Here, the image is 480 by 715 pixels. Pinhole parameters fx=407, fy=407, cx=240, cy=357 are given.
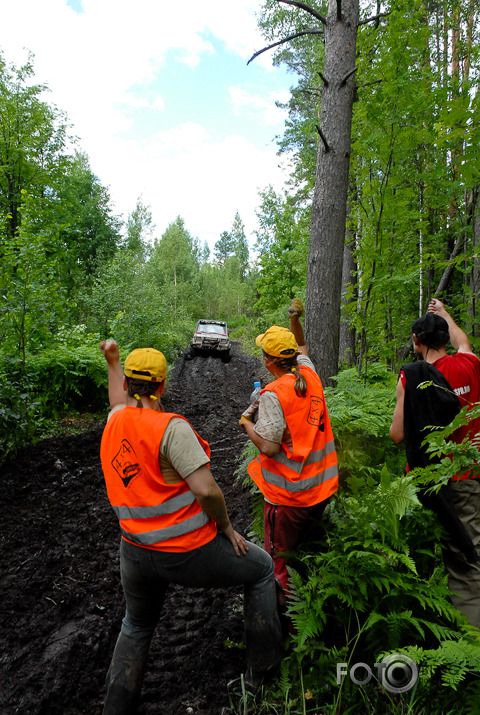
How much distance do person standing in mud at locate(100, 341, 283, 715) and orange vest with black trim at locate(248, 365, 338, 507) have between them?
0.46 metres

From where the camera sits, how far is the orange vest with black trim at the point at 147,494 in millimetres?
2129

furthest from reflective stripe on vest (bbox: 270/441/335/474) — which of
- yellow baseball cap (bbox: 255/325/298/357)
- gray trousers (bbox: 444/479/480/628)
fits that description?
gray trousers (bbox: 444/479/480/628)

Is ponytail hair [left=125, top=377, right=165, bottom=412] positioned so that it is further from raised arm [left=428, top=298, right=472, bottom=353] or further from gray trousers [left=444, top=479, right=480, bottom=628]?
raised arm [left=428, top=298, right=472, bottom=353]

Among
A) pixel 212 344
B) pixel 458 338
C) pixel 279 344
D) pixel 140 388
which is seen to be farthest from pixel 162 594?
pixel 212 344

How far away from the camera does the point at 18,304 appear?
263 inches

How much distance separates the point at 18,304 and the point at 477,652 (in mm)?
7104

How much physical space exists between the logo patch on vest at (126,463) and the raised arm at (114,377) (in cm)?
52

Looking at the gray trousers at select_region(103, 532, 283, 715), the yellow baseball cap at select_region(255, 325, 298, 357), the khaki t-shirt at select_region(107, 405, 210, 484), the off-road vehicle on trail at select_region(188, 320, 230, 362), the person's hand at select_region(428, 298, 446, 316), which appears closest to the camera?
the khaki t-shirt at select_region(107, 405, 210, 484)

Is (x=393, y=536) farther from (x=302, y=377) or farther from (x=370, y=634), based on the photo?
(x=302, y=377)

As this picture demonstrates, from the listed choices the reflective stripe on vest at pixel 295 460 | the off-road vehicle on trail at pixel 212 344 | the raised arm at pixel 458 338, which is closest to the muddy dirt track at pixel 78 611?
the reflective stripe on vest at pixel 295 460

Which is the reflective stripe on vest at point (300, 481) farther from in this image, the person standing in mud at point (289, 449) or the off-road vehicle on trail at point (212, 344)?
the off-road vehicle on trail at point (212, 344)

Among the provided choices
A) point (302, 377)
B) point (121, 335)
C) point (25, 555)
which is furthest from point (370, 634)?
point (121, 335)

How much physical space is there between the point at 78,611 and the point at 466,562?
2976mm

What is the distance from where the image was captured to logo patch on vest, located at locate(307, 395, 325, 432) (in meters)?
2.73
